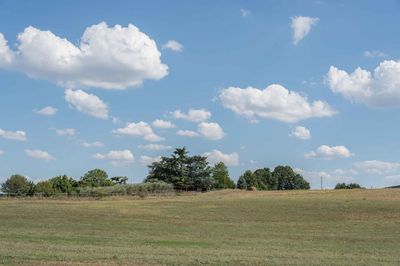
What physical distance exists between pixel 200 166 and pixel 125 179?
3899cm

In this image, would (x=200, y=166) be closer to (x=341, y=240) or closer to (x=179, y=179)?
(x=179, y=179)

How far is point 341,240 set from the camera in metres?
30.8

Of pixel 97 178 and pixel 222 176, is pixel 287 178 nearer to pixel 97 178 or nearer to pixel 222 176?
pixel 222 176

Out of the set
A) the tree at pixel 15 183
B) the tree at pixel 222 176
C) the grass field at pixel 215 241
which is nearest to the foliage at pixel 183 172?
the tree at pixel 222 176

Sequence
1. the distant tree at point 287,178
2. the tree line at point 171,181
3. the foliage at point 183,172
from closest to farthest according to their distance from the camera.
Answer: the tree line at point 171,181 → the foliage at point 183,172 → the distant tree at point 287,178

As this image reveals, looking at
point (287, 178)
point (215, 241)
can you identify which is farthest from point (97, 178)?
point (215, 241)

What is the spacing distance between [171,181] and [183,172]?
3605 millimetres

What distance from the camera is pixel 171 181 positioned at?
134m

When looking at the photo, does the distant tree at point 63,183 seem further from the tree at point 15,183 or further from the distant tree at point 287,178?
the distant tree at point 287,178

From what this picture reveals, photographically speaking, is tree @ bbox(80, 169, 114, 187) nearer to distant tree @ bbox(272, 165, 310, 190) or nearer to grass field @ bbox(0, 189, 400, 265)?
distant tree @ bbox(272, 165, 310, 190)

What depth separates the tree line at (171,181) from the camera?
11131cm

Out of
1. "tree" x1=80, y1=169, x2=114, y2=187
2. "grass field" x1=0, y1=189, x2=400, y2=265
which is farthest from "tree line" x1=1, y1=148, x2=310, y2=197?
"grass field" x1=0, y1=189, x2=400, y2=265

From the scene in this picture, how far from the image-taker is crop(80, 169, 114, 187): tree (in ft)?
502

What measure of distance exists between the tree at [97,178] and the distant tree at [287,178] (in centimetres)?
5615
